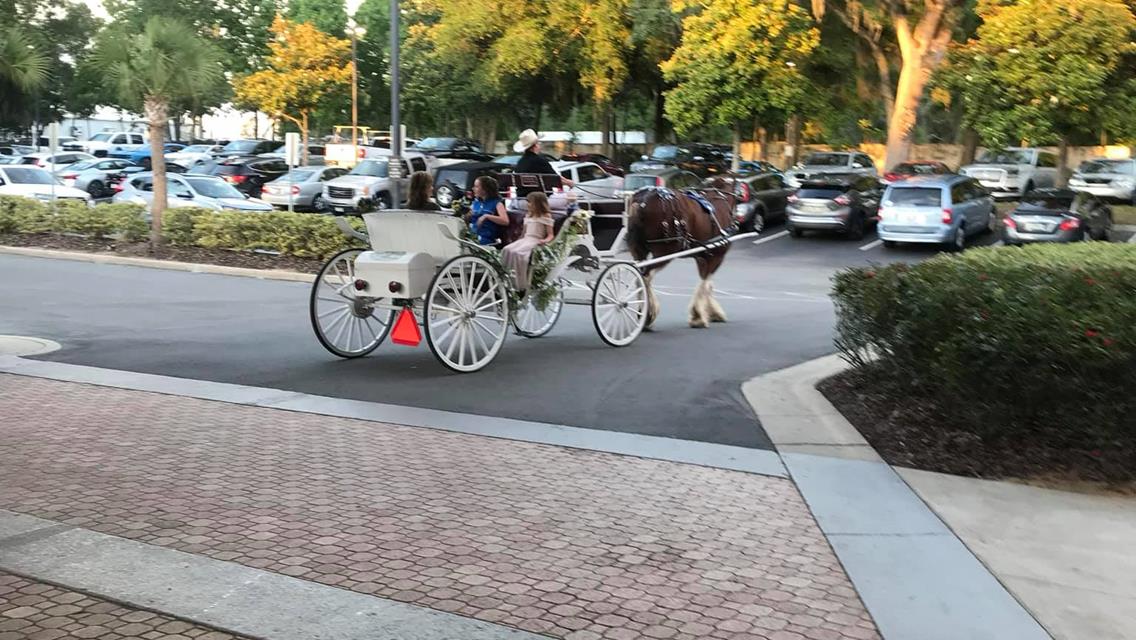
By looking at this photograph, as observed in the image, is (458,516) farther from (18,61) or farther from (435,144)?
(435,144)

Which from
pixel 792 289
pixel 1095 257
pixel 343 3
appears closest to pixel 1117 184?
pixel 792 289

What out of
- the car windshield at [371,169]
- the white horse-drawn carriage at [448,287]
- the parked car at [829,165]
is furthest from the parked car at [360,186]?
the white horse-drawn carriage at [448,287]

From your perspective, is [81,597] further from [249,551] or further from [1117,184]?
[1117,184]

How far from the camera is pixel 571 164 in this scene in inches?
1158

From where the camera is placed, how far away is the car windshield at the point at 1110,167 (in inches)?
1384

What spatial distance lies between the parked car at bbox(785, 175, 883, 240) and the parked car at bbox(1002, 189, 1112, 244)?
4450mm

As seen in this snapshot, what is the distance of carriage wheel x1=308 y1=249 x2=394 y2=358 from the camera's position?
10.0m

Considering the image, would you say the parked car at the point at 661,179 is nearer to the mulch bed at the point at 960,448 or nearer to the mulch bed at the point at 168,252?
the mulch bed at the point at 168,252

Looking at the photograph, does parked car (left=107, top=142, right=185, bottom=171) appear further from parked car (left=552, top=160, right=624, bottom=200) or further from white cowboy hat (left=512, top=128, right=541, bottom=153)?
white cowboy hat (left=512, top=128, right=541, bottom=153)

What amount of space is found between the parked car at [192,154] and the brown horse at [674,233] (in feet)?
123

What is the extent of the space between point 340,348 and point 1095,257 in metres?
7.05

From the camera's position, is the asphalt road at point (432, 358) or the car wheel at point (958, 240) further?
the car wheel at point (958, 240)

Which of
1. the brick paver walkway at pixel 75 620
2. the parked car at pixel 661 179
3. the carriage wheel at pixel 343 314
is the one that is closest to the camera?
the brick paver walkway at pixel 75 620

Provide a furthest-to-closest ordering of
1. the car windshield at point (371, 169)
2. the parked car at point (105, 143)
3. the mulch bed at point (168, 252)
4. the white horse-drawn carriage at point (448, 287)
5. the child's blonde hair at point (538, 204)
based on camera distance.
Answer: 1. the parked car at point (105, 143)
2. the car windshield at point (371, 169)
3. the mulch bed at point (168, 252)
4. the child's blonde hair at point (538, 204)
5. the white horse-drawn carriage at point (448, 287)
